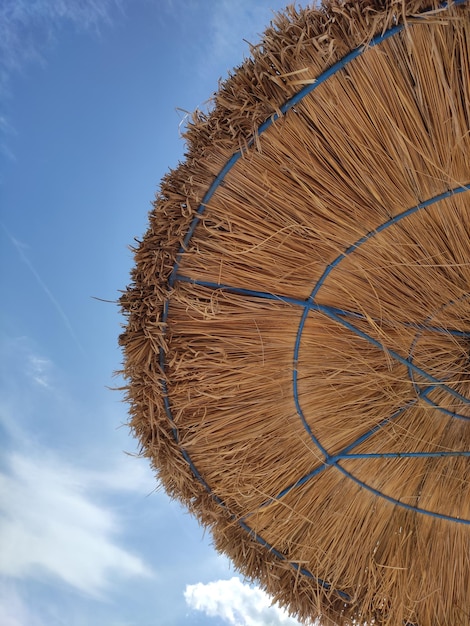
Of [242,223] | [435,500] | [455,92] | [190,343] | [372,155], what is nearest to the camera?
[455,92]

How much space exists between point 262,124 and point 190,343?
64 centimetres

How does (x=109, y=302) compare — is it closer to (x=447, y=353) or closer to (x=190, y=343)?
(x=190, y=343)

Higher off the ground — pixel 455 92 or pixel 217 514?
pixel 455 92

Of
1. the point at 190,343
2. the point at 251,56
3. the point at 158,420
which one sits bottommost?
the point at 158,420

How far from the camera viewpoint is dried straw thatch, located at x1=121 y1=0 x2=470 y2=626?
1299 millimetres

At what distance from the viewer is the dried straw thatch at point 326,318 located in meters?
1.30

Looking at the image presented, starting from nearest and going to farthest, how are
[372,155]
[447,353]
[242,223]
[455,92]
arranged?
[455,92]
[372,155]
[242,223]
[447,353]

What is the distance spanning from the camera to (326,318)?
A: 1.66 m

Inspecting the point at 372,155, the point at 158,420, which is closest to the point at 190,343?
the point at 158,420

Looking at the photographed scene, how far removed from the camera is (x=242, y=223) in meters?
1.50

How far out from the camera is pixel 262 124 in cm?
136

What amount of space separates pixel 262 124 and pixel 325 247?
1.17 ft

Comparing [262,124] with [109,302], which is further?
[109,302]

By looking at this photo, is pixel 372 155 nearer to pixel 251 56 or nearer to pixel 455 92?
pixel 455 92
